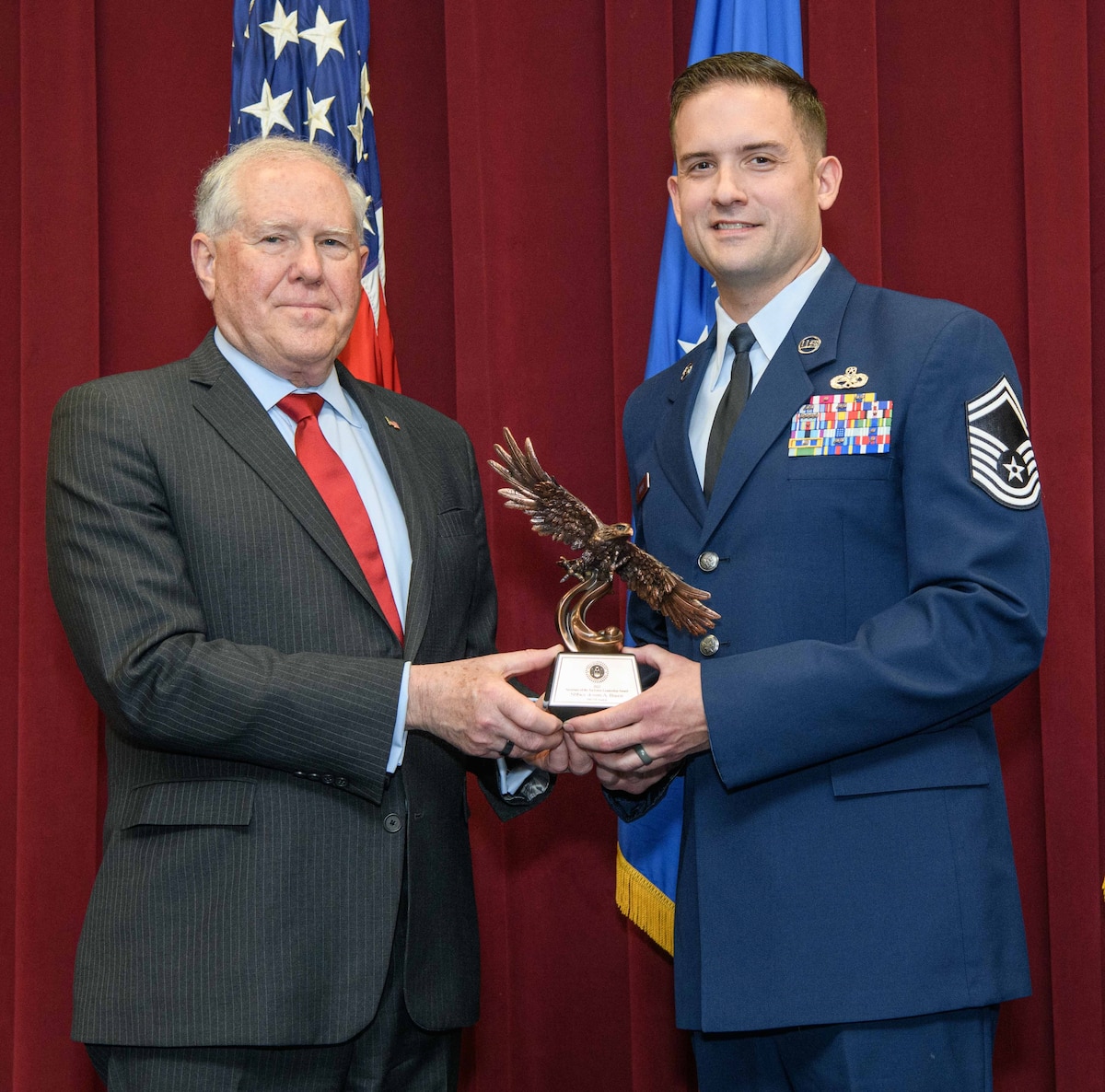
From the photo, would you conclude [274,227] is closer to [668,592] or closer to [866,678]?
[668,592]

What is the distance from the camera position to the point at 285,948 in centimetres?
171

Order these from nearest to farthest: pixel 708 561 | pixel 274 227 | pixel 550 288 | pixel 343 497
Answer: pixel 708 561
pixel 343 497
pixel 274 227
pixel 550 288

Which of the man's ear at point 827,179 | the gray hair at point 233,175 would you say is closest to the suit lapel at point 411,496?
the gray hair at point 233,175

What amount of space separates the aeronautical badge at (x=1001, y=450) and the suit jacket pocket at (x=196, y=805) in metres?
1.17

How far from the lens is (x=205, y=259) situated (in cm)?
212

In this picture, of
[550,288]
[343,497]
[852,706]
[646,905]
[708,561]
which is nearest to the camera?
[852,706]

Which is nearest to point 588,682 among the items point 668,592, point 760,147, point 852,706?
point 668,592

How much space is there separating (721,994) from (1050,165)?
78.6 inches

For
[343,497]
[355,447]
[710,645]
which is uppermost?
[355,447]

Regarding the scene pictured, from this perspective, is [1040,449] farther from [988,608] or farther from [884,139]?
[988,608]

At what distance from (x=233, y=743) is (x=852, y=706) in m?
0.90

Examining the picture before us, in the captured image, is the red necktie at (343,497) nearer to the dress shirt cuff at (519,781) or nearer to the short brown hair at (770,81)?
the dress shirt cuff at (519,781)

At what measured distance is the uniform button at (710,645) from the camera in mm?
1831

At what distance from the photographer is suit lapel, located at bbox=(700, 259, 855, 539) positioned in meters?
1.83
